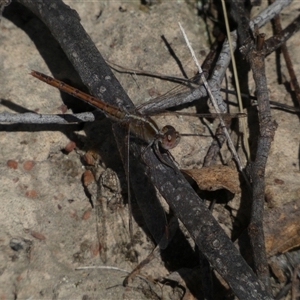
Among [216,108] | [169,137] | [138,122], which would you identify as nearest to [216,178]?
[169,137]

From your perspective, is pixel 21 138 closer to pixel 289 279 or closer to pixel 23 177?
pixel 23 177

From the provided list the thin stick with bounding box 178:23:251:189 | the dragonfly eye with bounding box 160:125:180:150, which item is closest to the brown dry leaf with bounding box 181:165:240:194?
the thin stick with bounding box 178:23:251:189

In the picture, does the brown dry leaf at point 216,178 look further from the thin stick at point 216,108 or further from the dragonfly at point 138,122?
the dragonfly at point 138,122

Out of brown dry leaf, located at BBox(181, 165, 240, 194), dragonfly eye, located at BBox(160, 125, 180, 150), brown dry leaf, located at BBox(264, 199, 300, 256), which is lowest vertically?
brown dry leaf, located at BBox(264, 199, 300, 256)

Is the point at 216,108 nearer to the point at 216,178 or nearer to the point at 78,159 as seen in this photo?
the point at 216,178

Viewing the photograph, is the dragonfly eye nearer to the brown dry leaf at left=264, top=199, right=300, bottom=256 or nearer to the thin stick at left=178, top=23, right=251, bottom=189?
the thin stick at left=178, top=23, right=251, bottom=189

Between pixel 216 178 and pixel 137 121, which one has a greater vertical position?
pixel 137 121

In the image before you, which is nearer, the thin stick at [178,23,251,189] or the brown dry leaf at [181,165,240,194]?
the brown dry leaf at [181,165,240,194]

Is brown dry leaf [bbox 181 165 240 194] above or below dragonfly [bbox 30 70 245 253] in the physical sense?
below
